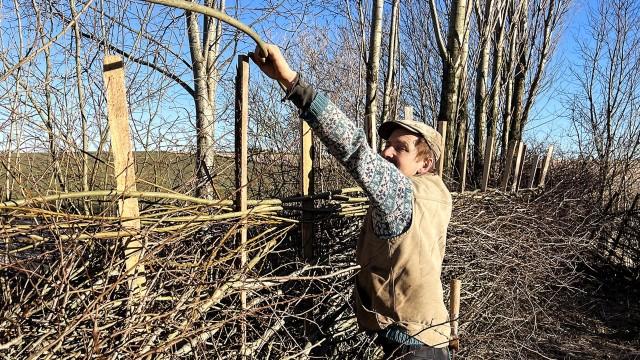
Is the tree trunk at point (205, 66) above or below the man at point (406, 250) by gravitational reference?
above

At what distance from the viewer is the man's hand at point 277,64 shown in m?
1.47

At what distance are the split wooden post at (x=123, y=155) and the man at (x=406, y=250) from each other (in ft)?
2.70

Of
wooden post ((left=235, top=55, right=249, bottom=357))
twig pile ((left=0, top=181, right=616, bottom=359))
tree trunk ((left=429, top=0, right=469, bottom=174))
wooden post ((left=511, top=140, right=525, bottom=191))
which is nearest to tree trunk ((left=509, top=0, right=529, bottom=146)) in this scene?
wooden post ((left=511, top=140, right=525, bottom=191))

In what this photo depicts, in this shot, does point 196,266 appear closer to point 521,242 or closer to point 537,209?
point 521,242

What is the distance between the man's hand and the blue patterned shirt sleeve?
98mm

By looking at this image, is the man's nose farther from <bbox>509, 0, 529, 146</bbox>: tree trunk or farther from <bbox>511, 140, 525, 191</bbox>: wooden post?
<bbox>509, 0, 529, 146</bbox>: tree trunk

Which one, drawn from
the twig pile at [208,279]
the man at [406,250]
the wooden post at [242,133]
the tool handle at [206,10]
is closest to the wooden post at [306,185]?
the twig pile at [208,279]

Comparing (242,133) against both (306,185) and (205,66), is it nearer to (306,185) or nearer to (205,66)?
(306,185)

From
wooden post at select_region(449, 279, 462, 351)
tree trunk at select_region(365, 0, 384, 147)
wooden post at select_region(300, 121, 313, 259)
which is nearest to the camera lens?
wooden post at select_region(449, 279, 462, 351)

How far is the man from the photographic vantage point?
1.74 meters

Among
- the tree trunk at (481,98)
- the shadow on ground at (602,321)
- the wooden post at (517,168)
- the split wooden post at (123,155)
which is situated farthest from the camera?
the tree trunk at (481,98)

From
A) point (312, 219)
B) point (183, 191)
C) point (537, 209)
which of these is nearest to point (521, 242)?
point (537, 209)

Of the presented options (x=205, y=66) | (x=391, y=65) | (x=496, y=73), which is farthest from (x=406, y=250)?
(x=496, y=73)

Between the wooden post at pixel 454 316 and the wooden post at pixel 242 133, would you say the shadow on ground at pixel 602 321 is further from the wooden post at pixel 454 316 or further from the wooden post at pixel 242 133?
the wooden post at pixel 242 133
